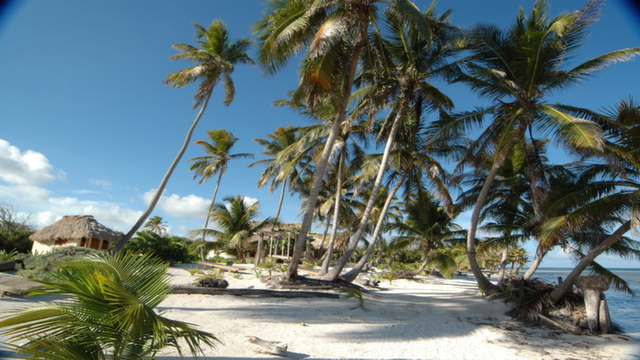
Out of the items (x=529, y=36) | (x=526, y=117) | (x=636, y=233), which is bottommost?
(x=636, y=233)

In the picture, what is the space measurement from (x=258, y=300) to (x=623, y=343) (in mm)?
8467

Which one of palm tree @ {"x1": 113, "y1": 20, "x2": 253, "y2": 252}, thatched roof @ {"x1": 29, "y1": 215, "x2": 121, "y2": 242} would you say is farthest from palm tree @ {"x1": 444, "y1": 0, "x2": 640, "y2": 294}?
thatched roof @ {"x1": 29, "y1": 215, "x2": 121, "y2": 242}

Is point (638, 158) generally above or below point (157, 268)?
above

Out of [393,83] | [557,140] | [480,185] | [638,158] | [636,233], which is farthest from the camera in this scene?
[480,185]

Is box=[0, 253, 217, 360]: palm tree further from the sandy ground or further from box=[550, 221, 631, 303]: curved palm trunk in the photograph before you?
box=[550, 221, 631, 303]: curved palm trunk

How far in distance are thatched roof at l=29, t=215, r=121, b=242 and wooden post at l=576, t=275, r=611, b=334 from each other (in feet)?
66.9

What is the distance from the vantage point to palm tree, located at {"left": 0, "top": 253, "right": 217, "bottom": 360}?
2.23 m

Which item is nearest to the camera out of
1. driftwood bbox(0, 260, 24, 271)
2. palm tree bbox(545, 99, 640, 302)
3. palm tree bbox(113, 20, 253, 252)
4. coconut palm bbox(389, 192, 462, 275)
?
palm tree bbox(545, 99, 640, 302)

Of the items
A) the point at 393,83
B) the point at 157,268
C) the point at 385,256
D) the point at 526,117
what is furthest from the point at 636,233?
the point at 385,256

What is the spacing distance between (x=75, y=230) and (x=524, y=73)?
20.9m

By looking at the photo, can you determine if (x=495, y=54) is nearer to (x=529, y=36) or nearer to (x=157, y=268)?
(x=529, y=36)

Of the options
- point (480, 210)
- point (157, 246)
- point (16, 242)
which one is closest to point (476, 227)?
point (480, 210)

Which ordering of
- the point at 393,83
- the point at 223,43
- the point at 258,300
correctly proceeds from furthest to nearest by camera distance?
the point at 223,43 → the point at 393,83 → the point at 258,300

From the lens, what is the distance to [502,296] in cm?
1106
